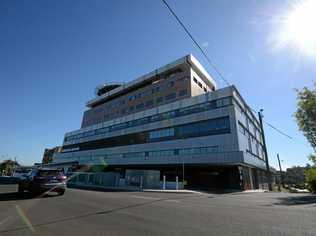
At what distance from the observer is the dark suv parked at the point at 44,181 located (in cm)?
1291

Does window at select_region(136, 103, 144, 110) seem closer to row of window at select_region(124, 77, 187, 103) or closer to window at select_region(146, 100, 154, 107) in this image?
window at select_region(146, 100, 154, 107)

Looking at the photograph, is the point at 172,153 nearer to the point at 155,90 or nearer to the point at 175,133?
the point at 175,133

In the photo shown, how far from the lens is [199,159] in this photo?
32.4 metres

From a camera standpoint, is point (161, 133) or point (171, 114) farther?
point (161, 133)

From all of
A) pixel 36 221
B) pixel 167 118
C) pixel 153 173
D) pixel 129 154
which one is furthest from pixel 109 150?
pixel 36 221

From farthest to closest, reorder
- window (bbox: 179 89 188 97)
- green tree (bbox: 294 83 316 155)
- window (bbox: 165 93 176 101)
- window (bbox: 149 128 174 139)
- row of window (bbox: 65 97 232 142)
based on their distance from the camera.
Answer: window (bbox: 165 93 176 101) < window (bbox: 179 89 188 97) < window (bbox: 149 128 174 139) < row of window (bbox: 65 97 232 142) < green tree (bbox: 294 83 316 155)

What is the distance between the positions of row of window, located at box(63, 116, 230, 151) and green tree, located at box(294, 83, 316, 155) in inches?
363

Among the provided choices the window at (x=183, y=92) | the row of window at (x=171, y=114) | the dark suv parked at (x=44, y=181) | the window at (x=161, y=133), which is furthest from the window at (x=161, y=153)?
the dark suv parked at (x=44, y=181)

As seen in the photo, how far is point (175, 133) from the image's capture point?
3756 cm

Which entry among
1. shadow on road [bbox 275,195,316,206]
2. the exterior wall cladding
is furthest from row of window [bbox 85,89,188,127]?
shadow on road [bbox 275,195,316,206]

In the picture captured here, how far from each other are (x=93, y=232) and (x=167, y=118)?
3511 cm

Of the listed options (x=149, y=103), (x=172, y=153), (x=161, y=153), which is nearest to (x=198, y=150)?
(x=172, y=153)

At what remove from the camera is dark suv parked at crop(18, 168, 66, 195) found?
42.4 feet

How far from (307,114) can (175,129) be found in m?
19.2
